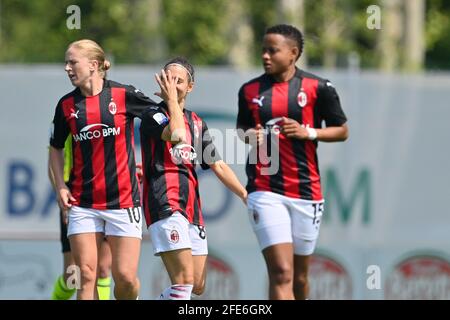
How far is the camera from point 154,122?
9328 millimetres

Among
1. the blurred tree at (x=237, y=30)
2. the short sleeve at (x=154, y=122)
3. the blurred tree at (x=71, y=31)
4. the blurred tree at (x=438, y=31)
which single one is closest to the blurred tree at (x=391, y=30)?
the blurred tree at (x=237, y=30)

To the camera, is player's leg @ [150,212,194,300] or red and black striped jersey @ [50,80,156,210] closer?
player's leg @ [150,212,194,300]

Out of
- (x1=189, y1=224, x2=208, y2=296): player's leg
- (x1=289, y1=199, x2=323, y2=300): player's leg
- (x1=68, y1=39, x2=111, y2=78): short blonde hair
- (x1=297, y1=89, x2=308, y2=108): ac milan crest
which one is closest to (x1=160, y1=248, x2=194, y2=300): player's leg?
(x1=189, y1=224, x2=208, y2=296): player's leg

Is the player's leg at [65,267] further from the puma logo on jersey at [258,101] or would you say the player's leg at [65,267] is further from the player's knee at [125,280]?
the puma logo on jersey at [258,101]

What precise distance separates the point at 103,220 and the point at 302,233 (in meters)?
1.81

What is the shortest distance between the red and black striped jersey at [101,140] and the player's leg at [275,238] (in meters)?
1.28

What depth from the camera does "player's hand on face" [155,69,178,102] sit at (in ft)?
30.2

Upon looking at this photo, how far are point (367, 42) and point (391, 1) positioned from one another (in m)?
14.6

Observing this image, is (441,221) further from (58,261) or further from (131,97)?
(131,97)

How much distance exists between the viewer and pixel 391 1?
1159 inches

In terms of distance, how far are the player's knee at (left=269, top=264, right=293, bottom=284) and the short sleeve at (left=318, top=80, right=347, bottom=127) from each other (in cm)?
122

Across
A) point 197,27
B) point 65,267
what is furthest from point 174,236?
point 197,27

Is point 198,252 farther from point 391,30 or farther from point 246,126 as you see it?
point 391,30

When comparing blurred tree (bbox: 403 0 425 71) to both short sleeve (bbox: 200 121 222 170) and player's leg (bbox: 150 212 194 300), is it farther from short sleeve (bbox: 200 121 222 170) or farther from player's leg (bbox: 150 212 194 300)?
player's leg (bbox: 150 212 194 300)
